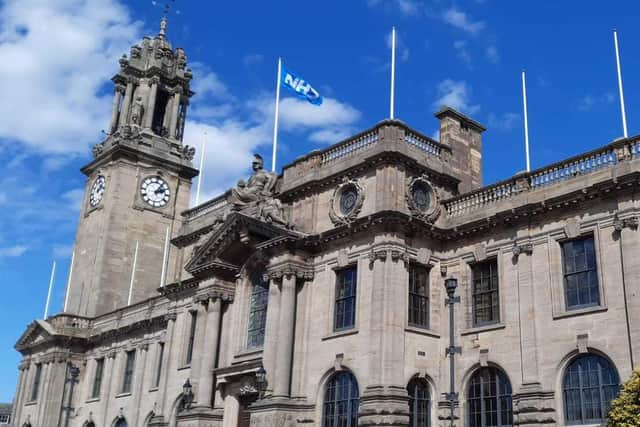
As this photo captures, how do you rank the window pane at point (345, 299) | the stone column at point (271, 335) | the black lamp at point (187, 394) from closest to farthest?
the window pane at point (345, 299) → the stone column at point (271, 335) → the black lamp at point (187, 394)

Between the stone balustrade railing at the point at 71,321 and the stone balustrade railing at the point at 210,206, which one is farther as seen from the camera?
the stone balustrade railing at the point at 71,321

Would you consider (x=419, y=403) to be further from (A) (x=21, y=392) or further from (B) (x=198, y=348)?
(A) (x=21, y=392)

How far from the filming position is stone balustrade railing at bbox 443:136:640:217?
85.0ft

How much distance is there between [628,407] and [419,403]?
8.99 metres

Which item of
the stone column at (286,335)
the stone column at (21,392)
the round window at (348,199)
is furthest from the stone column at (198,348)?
the stone column at (21,392)

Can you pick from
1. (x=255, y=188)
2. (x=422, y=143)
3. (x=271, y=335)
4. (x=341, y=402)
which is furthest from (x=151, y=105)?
(x=341, y=402)

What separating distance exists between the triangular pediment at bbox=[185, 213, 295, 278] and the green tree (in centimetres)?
1506

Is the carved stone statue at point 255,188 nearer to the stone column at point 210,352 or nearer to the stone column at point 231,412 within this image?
the stone column at point 210,352

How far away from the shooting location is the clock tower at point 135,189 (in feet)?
173

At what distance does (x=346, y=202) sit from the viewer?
31438mm

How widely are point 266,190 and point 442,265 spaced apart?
9.06 m

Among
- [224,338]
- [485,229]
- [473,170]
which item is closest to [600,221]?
[485,229]

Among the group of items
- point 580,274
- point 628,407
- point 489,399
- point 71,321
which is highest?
point 71,321

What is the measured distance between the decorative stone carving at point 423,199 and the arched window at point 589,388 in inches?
322
